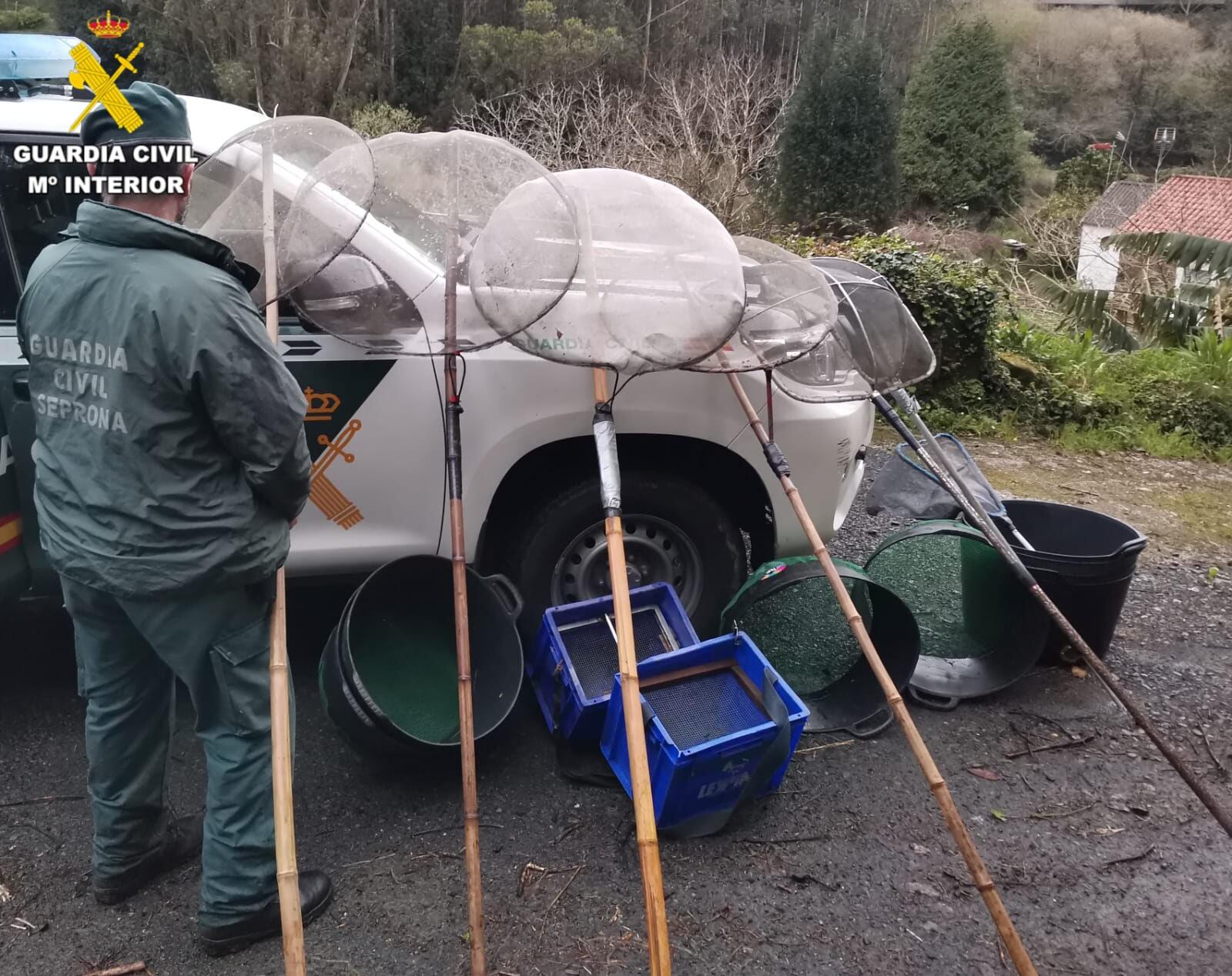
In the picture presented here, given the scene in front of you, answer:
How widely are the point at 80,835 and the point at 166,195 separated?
197 cm

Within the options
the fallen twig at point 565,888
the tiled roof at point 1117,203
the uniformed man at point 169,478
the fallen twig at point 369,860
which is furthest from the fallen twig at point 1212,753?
the tiled roof at point 1117,203

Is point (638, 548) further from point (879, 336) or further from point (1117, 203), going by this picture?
point (1117, 203)

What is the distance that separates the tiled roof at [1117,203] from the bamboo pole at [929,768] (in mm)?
25294

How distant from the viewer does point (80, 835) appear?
2904mm

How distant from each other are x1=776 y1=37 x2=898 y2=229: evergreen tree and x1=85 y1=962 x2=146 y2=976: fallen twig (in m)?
17.7

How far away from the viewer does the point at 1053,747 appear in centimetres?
359

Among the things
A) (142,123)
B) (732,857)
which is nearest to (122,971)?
(732,857)

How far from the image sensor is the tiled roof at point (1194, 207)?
24016mm

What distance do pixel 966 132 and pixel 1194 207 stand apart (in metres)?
6.36

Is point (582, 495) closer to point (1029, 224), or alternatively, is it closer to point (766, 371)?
point (766, 371)

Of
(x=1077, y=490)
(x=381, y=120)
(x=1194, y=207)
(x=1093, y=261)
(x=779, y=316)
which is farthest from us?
(x=1194, y=207)

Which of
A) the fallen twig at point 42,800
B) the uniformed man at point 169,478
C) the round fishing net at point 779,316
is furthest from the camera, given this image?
the round fishing net at point 779,316

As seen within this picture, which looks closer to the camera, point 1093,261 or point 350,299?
point 350,299

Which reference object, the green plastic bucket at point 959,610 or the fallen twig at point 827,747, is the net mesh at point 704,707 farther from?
the green plastic bucket at point 959,610
